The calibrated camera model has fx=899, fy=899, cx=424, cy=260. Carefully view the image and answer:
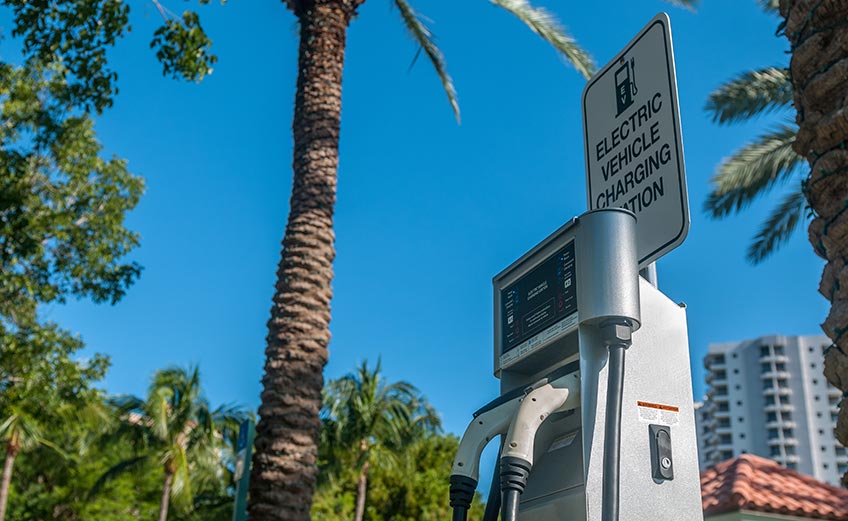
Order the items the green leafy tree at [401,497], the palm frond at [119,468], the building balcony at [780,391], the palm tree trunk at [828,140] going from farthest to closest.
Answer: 1. the building balcony at [780,391]
2. the green leafy tree at [401,497]
3. the palm frond at [119,468]
4. the palm tree trunk at [828,140]

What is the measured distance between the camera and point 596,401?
2.23m

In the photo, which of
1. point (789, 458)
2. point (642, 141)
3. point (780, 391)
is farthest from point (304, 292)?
point (780, 391)

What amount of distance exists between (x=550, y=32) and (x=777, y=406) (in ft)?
386

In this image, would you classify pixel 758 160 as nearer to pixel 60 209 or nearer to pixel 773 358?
pixel 60 209

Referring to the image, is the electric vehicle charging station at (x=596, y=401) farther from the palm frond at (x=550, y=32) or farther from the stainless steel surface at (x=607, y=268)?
the palm frond at (x=550, y=32)

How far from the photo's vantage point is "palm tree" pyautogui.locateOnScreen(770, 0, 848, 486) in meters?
3.81

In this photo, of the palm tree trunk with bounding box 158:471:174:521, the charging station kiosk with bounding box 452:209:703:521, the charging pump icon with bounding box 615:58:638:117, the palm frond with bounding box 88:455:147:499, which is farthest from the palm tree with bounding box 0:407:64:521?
the charging station kiosk with bounding box 452:209:703:521

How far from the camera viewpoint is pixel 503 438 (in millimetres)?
2600

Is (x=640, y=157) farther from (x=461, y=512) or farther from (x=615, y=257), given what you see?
(x=461, y=512)

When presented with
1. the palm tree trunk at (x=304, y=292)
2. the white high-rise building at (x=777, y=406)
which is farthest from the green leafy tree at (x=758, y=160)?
the white high-rise building at (x=777, y=406)

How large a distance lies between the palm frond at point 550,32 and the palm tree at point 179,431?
1630 cm

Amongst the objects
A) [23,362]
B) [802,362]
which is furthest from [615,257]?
[802,362]

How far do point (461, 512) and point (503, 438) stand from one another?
0.28 meters

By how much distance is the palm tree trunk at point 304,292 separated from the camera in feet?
28.7
